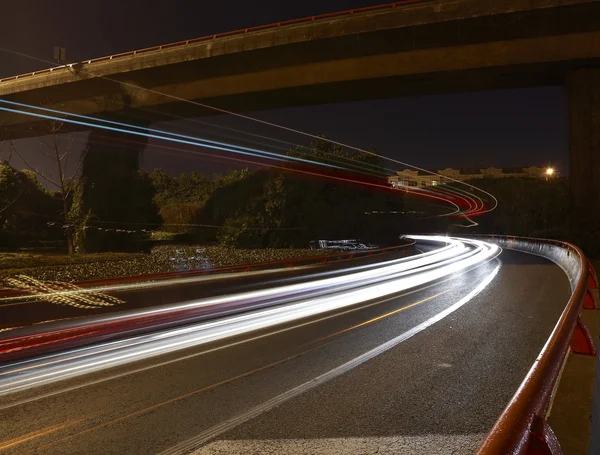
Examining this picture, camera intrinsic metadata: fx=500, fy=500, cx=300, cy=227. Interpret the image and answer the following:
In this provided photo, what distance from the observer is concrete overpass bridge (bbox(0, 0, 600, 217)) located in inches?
940

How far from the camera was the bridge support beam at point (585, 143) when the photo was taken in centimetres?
2577

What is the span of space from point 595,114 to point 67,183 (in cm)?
2962

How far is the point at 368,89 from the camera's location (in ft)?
95.1

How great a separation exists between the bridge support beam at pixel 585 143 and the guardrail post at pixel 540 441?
27.8m

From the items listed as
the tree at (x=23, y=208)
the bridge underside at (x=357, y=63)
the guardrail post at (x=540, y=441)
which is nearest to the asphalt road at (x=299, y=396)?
the guardrail post at (x=540, y=441)

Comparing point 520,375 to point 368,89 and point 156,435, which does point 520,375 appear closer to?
point 156,435

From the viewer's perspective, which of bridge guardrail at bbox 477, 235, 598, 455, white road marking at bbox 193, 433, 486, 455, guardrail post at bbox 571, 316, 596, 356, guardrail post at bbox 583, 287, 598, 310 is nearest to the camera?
bridge guardrail at bbox 477, 235, 598, 455

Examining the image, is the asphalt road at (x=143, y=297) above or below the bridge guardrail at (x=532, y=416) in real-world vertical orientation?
below

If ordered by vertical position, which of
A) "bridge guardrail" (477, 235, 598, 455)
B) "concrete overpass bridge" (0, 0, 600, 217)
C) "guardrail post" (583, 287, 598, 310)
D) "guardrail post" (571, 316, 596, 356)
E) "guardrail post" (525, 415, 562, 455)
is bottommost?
"guardrail post" (583, 287, 598, 310)

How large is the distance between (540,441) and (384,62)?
2643cm

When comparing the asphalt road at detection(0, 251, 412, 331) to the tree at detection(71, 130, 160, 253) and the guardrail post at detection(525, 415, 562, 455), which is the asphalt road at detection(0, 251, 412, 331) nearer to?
the guardrail post at detection(525, 415, 562, 455)

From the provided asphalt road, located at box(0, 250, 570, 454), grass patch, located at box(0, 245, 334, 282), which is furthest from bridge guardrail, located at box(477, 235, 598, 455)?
grass patch, located at box(0, 245, 334, 282)

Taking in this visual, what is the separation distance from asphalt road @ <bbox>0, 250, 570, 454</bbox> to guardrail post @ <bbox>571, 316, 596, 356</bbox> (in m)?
0.85

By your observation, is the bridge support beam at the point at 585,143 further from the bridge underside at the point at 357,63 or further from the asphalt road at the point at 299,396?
the asphalt road at the point at 299,396
